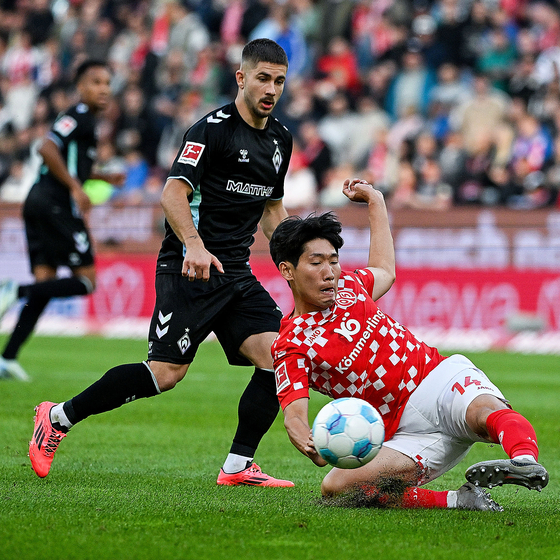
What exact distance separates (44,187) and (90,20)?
569 inches

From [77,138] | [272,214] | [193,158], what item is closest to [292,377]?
[193,158]

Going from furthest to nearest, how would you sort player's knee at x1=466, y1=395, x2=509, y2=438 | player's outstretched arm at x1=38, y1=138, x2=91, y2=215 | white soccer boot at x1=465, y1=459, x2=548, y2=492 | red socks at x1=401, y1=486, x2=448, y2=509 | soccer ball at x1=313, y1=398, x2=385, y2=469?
player's outstretched arm at x1=38, y1=138, x2=91, y2=215 → red socks at x1=401, y1=486, x2=448, y2=509 → player's knee at x1=466, y1=395, x2=509, y2=438 → soccer ball at x1=313, y1=398, x2=385, y2=469 → white soccer boot at x1=465, y1=459, x2=548, y2=492

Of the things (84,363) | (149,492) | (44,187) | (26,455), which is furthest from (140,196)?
(149,492)

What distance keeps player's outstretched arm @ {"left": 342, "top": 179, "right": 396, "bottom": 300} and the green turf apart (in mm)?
1185

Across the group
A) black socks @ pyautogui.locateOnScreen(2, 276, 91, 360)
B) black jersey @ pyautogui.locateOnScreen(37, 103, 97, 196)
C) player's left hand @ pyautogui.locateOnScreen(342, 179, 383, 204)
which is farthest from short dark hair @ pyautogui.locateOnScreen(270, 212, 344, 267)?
black socks @ pyautogui.locateOnScreen(2, 276, 91, 360)

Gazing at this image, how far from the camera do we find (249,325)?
6098 millimetres

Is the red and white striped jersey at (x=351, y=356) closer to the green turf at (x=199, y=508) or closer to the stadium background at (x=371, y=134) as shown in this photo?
the green turf at (x=199, y=508)

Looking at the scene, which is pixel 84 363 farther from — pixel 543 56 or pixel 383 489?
pixel 543 56

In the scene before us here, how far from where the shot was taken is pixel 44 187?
10.5 metres

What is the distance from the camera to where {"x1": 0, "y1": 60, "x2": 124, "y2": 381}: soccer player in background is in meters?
9.98

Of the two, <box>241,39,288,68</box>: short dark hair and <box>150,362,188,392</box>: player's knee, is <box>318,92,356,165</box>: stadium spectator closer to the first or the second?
<box>241,39,288,68</box>: short dark hair

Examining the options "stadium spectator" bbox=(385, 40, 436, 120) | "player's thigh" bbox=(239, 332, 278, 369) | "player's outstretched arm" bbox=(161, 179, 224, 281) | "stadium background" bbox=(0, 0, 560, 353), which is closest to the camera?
"player's outstretched arm" bbox=(161, 179, 224, 281)

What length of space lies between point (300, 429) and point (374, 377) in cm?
56

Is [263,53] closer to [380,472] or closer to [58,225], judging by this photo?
[380,472]
